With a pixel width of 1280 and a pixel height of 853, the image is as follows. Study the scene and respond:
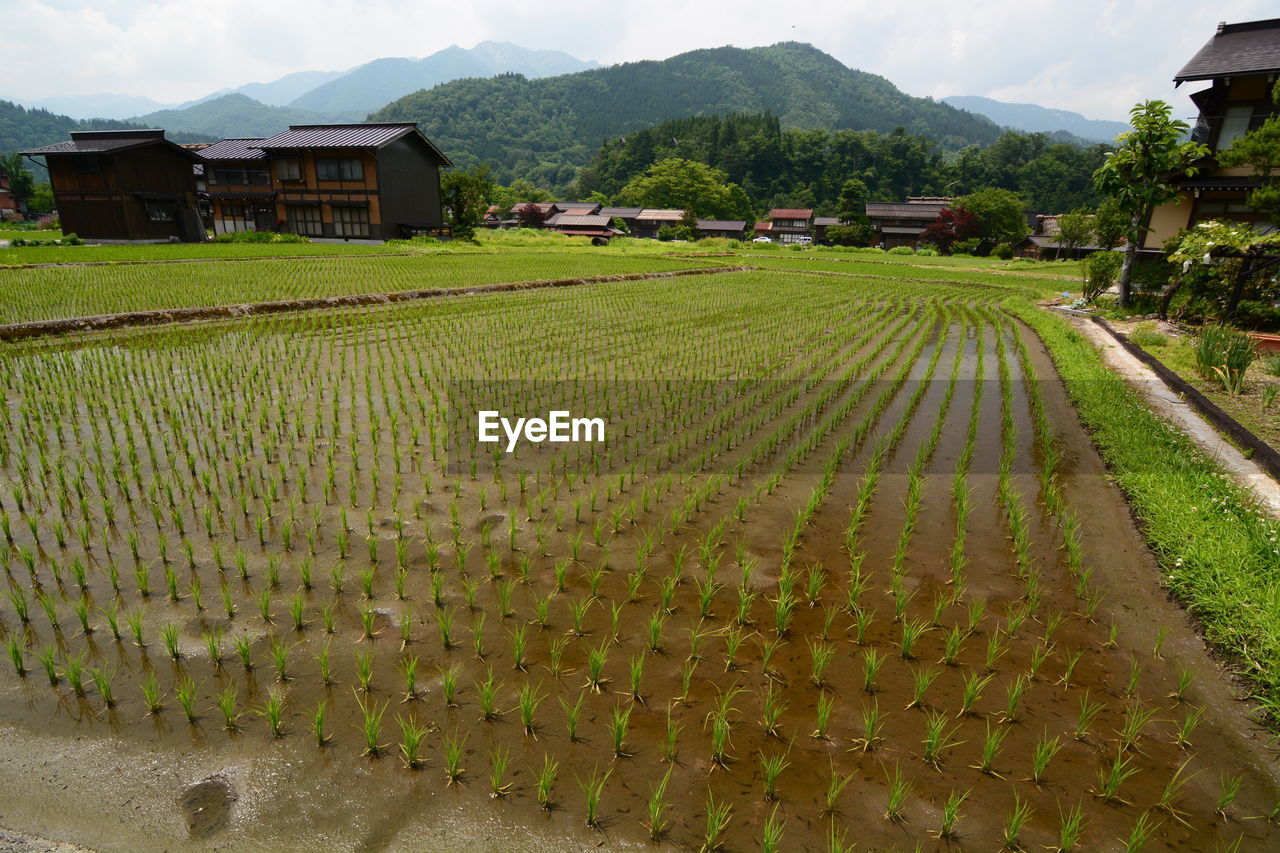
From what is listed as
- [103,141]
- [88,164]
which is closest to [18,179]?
[103,141]

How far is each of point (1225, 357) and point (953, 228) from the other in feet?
162

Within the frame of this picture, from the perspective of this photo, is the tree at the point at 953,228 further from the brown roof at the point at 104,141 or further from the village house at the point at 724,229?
the brown roof at the point at 104,141

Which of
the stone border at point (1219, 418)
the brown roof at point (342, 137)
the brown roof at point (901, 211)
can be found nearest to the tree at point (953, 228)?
the brown roof at point (901, 211)

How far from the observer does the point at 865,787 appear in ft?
9.39

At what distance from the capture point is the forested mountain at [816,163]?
90.8 metres

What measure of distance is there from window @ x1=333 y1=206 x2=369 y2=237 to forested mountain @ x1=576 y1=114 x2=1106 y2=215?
63.6 meters

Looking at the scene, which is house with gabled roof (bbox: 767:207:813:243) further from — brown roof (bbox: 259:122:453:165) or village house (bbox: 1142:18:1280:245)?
village house (bbox: 1142:18:1280:245)

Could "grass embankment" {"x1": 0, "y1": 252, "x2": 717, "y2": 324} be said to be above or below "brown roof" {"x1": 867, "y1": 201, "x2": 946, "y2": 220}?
below

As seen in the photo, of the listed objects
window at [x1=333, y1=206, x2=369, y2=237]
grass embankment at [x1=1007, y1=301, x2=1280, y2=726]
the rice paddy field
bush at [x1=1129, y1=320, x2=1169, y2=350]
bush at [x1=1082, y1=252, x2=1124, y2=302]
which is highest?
window at [x1=333, y1=206, x2=369, y2=237]

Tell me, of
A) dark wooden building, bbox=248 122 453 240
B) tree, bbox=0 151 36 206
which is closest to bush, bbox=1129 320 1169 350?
dark wooden building, bbox=248 122 453 240

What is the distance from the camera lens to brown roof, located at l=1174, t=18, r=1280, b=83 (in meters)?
18.2

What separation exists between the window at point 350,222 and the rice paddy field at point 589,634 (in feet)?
94.1

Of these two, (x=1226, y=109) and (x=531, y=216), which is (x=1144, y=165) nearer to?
(x=1226, y=109)

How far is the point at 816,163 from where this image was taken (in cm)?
9656
